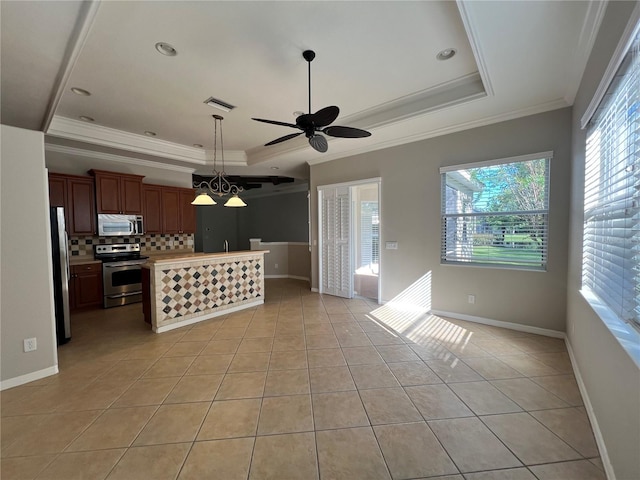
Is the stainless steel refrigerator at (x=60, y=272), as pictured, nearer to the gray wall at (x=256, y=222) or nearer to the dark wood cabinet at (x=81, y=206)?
the dark wood cabinet at (x=81, y=206)

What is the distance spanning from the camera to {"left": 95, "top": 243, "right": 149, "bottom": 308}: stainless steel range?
4.57m

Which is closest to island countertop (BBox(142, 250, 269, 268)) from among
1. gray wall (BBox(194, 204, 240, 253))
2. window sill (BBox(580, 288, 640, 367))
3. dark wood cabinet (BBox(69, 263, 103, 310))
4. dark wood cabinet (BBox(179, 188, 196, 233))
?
dark wood cabinet (BBox(69, 263, 103, 310))

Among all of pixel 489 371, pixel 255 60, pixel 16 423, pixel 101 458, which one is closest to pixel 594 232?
pixel 489 371

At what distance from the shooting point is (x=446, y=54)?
2.49 metres

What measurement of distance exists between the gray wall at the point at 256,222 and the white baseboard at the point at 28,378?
6.98 meters

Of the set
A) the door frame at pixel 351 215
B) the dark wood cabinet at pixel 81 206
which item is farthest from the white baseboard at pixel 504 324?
the dark wood cabinet at pixel 81 206

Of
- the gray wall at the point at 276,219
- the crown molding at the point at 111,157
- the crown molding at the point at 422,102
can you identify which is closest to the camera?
the crown molding at the point at 422,102

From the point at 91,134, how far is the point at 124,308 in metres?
2.89

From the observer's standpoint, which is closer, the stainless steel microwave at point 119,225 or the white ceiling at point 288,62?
the white ceiling at point 288,62

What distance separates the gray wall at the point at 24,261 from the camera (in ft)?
7.43

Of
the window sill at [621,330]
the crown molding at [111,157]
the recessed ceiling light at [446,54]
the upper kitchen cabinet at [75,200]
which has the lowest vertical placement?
the window sill at [621,330]

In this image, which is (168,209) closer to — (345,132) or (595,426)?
(345,132)

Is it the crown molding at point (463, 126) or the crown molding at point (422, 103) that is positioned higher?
the crown molding at point (422, 103)

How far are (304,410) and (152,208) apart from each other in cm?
500
